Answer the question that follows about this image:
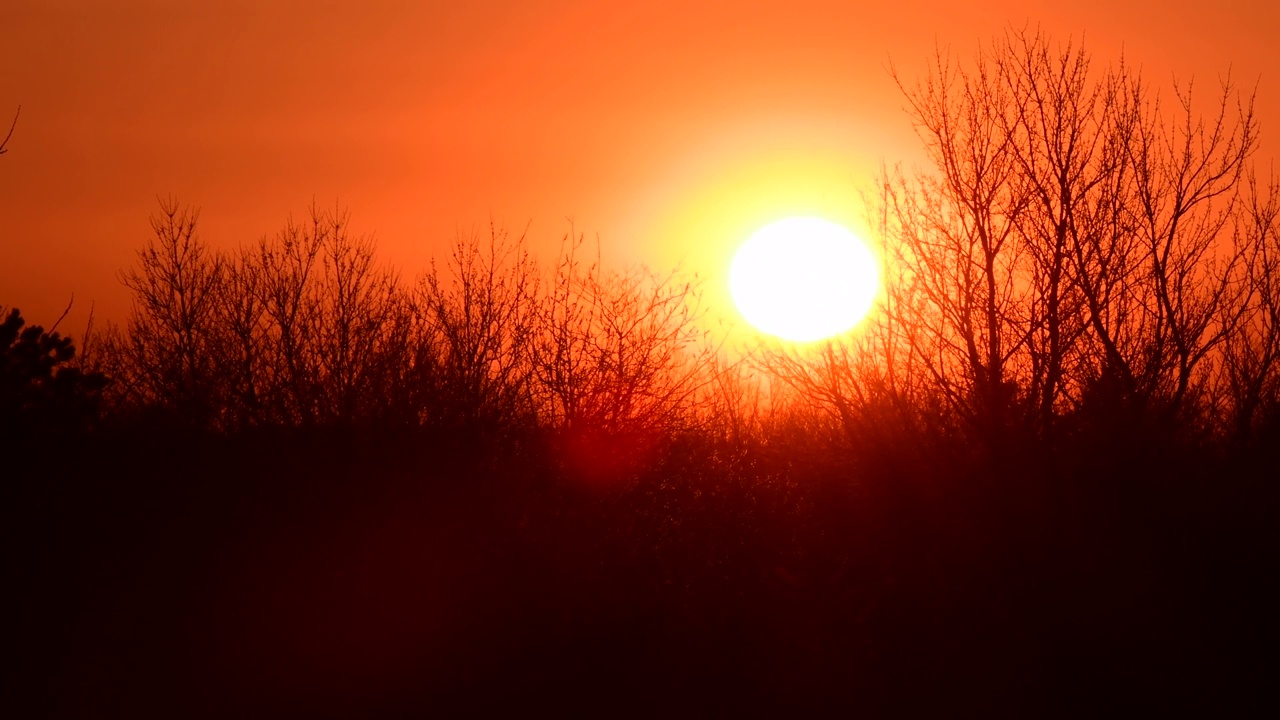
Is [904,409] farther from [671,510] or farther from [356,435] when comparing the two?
[356,435]

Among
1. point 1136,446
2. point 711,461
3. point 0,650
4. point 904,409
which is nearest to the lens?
point 0,650

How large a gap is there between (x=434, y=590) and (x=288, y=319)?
1294 cm

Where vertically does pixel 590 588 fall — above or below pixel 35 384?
below

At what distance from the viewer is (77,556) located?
11.9 meters

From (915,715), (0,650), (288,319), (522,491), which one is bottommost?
(915,715)

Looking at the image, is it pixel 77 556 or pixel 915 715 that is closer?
pixel 915 715

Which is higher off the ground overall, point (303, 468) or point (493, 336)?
point (493, 336)

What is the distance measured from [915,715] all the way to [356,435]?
7.59m

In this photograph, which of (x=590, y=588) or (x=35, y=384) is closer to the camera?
(x=35, y=384)

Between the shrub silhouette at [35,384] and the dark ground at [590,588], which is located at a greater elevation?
the shrub silhouette at [35,384]

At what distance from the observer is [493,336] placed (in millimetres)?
18969

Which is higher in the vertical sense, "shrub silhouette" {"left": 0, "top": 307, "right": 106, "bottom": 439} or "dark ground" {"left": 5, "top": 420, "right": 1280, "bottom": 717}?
"shrub silhouette" {"left": 0, "top": 307, "right": 106, "bottom": 439}

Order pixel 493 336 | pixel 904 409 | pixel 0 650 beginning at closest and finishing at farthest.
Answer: pixel 0 650, pixel 904 409, pixel 493 336

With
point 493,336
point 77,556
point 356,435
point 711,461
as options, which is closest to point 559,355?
point 493,336
